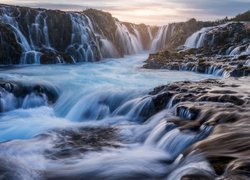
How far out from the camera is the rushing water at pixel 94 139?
9336 millimetres

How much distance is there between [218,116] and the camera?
36.2 ft

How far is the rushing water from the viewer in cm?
934

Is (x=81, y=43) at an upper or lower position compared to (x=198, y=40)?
lower

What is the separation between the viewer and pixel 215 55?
109 feet

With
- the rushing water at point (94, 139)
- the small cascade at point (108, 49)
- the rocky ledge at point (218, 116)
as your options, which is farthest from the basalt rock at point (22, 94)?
the small cascade at point (108, 49)

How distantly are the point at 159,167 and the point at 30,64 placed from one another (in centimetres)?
2556

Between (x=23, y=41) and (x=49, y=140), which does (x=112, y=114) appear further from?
(x=23, y=41)

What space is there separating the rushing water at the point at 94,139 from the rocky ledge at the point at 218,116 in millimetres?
340

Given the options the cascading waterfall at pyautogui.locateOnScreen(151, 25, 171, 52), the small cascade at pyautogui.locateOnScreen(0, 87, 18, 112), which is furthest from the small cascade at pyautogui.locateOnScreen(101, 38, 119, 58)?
→ the small cascade at pyautogui.locateOnScreen(0, 87, 18, 112)

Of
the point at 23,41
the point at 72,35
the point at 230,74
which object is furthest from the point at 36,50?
the point at 230,74

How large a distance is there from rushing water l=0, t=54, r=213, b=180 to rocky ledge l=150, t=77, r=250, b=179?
340 millimetres

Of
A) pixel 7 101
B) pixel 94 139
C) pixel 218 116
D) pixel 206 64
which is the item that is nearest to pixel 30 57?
pixel 206 64

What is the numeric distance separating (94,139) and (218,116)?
3.80 m

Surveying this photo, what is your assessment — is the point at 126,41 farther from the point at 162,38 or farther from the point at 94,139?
the point at 94,139
